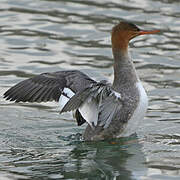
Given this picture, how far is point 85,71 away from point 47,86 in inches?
102

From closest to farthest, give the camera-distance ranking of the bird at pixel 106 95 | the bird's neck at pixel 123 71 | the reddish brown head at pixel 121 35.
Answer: the bird at pixel 106 95 < the bird's neck at pixel 123 71 < the reddish brown head at pixel 121 35

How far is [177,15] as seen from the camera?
13.7 metres

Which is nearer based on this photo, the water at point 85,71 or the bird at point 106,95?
the water at point 85,71

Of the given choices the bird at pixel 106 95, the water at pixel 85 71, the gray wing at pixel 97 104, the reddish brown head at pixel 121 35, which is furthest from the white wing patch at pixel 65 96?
the reddish brown head at pixel 121 35

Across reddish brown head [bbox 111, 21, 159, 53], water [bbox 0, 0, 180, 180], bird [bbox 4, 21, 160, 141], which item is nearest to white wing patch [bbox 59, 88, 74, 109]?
bird [bbox 4, 21, 160, 141]

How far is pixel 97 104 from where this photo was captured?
841 centimetres

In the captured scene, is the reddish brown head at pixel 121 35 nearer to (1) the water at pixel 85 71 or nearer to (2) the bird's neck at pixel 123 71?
(2) the bird's neck at pixel 123 71

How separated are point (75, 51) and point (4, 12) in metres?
2.47

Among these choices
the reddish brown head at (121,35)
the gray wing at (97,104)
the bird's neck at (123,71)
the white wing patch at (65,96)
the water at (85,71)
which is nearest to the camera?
the water at (85,71)

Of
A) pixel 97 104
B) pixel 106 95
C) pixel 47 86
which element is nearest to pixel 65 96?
pixel 47 86

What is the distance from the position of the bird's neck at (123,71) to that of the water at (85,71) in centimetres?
76

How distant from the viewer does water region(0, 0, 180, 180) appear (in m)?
7.84

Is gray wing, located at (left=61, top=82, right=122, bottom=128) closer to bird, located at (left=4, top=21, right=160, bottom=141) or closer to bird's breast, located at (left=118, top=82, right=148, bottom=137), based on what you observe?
bird, located at (left=4, top=21, right=160, bottom=141)

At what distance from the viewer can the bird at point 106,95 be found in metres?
8.41
